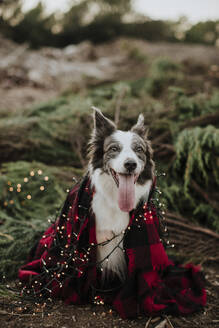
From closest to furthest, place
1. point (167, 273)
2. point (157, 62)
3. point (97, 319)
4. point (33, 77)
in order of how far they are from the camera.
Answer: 1. point (97, 319)
2. point (167, 273)
3. point (157, 62)
4. point (33, 77)

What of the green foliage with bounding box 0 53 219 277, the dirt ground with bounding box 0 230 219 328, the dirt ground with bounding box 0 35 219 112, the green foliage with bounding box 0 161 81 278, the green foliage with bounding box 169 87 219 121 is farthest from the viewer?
the dirt ground with bounding box 0 35 219 112

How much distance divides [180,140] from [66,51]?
11.3 metres

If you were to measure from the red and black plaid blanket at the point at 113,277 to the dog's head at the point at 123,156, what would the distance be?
0.27 metres

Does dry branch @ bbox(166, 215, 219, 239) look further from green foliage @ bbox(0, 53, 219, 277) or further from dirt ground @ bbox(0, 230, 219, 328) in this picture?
dirt ground @ bbox(0, 230, 219, 328)

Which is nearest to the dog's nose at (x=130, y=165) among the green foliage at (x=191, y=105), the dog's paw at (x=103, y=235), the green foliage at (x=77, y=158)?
the dog's paw at (x=103, y=235)

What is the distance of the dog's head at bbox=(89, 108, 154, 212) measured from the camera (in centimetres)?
245

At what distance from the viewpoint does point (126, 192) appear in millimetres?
2443

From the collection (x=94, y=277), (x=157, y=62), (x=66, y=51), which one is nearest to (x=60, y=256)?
(x=94, y=277)

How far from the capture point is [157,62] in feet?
22.8

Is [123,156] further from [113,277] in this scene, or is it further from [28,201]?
[28,201]

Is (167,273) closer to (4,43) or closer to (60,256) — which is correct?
(60,256)

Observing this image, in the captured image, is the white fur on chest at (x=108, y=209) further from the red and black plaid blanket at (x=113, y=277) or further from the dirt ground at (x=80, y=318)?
the dirt ground at (x=80, y=318)

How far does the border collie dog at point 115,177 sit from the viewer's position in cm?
246

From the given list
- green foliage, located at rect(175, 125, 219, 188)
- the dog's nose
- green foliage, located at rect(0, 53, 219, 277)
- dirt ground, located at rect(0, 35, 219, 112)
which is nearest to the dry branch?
green foliage, located at rect(0, 53, 219, 277)
